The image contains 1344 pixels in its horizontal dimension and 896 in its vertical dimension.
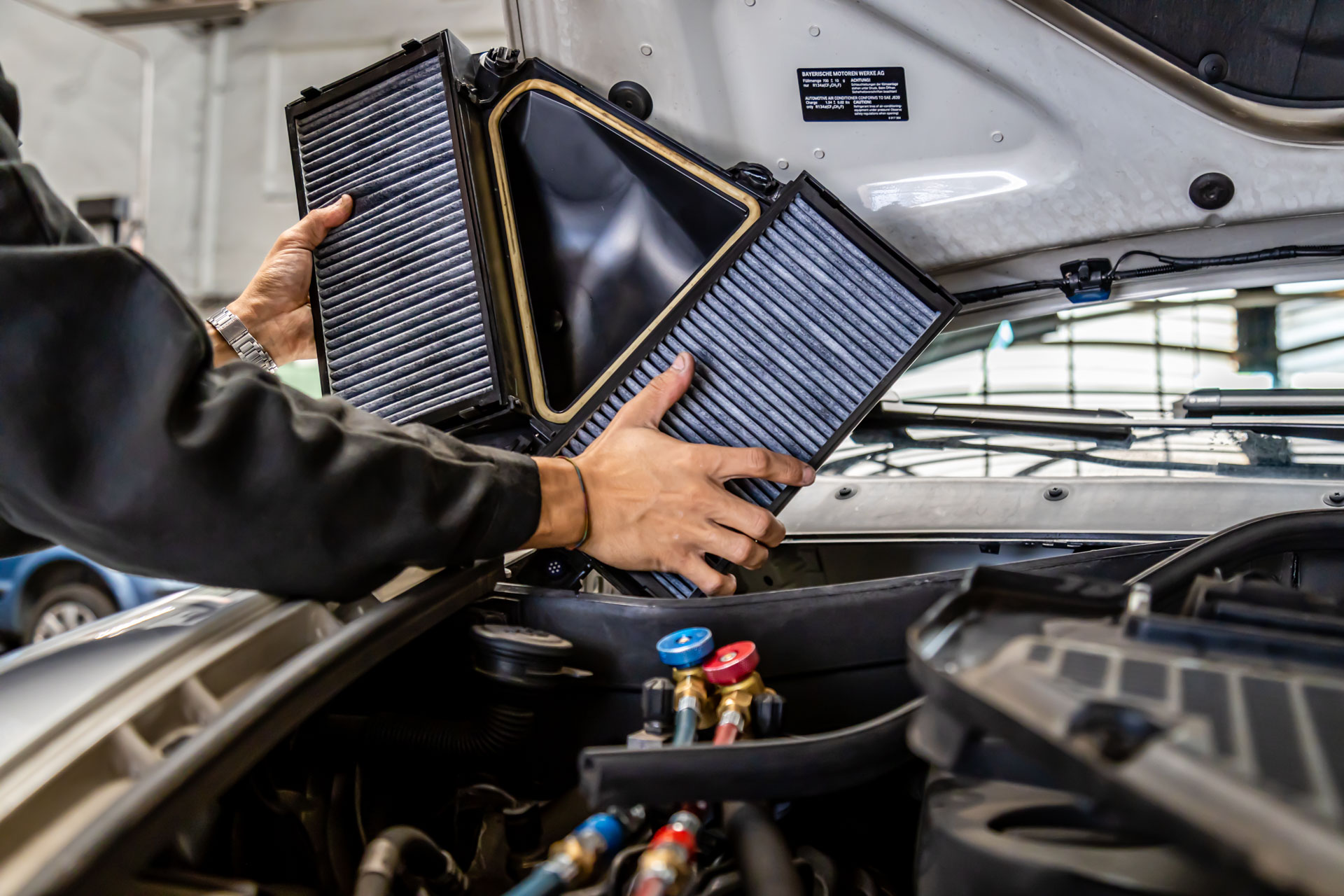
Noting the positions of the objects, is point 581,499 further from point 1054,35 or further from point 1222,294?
point 1222,294

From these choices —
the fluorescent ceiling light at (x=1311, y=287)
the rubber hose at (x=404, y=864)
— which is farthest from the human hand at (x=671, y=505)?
the fluorescent ceiling light at (x=1311, y=287)

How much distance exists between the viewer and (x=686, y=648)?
2.62 feet

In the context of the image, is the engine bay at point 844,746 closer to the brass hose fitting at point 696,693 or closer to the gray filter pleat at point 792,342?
the brass hose fitting at point 696,693

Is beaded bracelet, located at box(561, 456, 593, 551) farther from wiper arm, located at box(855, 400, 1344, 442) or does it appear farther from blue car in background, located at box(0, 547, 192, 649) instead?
blue car in background, located at box(0, 547, 192, 649)

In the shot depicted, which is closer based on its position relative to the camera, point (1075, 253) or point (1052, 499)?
point (1052, 499)

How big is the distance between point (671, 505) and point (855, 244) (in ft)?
1.20

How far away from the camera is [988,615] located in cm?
58

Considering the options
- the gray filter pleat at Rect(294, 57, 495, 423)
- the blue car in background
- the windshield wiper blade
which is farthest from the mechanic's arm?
the blue car in background

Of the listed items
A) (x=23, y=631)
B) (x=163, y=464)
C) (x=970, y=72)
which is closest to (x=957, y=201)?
(x=970, y=72)

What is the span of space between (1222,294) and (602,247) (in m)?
0.84

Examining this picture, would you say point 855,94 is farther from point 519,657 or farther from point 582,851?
point 582,851

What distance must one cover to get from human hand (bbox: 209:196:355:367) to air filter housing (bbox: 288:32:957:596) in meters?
0.03

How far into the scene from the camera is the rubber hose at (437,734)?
2.82 feet

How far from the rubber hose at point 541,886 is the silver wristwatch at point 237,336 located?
1036 millimetres
